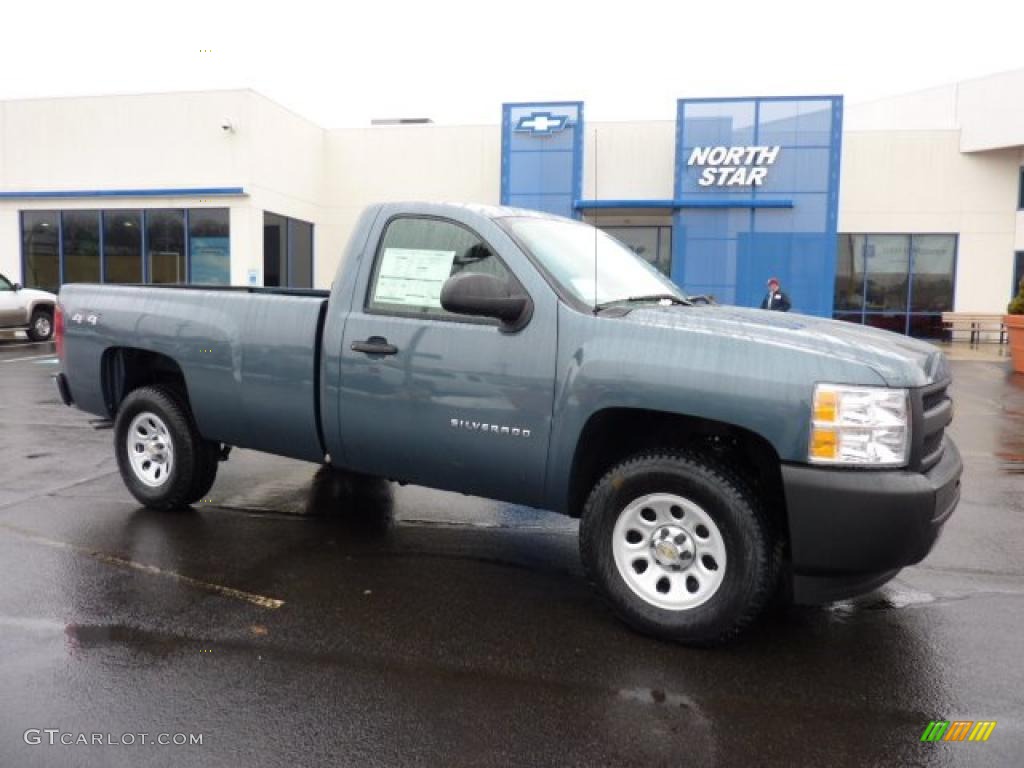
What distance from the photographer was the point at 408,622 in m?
4.13

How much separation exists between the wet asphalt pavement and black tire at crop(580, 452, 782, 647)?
136mm

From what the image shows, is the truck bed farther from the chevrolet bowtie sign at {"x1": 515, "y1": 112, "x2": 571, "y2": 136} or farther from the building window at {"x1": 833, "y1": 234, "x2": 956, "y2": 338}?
the building window at {"x1": 833, "y1": 234, "x2": 956, "y2": 338}

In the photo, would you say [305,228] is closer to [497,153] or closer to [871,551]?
[497,153]

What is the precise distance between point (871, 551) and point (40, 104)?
2717 centimetres

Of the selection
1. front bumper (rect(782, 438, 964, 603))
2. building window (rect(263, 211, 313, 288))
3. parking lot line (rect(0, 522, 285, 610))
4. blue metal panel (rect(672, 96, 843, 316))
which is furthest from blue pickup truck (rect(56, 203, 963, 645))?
building window (rect(263, 211, 313, 288))

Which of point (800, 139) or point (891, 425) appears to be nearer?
point (891, 425)

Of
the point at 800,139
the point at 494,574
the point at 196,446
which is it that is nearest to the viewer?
the point at 494,574

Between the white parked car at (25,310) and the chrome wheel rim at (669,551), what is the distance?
59.6ft

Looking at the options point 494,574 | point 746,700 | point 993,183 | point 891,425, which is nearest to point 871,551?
point 891,425

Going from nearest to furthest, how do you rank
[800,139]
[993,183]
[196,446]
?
[196,446] → [800,139] → [993,183]

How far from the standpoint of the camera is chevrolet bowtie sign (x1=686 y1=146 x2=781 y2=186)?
23.5 metres

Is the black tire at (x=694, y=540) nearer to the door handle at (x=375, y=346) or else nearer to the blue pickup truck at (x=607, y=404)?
the blue pickup truck at (x=607, y=404)

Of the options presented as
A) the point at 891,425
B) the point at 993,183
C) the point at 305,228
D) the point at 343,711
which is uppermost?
the point at 993,183

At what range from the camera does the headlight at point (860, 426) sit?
136 inches
